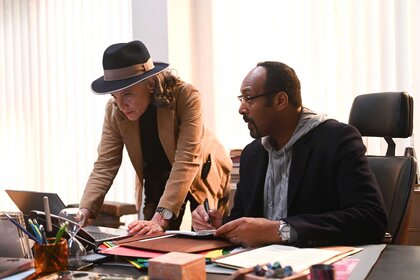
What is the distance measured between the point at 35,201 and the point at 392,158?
1.32 meters

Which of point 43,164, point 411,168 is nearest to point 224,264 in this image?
point 411,168

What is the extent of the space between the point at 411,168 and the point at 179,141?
3.06 ft

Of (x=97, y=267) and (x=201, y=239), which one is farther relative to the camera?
(x=201, y=239)

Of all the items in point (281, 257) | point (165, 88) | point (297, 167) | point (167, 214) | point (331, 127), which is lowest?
point (167, 214)

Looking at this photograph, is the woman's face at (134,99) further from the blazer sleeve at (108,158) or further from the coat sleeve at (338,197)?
the coat sleeve at (338,197)

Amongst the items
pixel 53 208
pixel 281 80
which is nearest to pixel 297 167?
pixel 281 80

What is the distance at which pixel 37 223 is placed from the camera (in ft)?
4.17

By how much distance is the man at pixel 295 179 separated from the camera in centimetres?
142

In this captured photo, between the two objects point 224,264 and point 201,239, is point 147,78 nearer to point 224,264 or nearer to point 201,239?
Result: point 201,239

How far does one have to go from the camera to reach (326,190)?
171cm

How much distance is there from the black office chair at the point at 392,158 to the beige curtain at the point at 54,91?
7.60ft

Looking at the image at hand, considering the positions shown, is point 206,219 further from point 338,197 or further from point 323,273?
point 323,273

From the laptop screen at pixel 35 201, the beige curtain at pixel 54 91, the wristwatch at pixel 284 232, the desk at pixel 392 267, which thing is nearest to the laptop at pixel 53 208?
the laptop screen at pixel 35 201

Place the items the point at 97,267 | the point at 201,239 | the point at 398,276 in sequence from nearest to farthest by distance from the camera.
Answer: the point at 398,276
the point at 97,267
the point at 201,239
